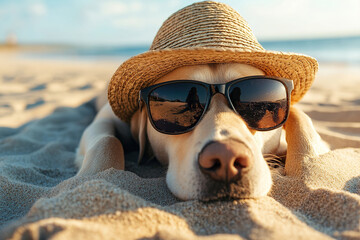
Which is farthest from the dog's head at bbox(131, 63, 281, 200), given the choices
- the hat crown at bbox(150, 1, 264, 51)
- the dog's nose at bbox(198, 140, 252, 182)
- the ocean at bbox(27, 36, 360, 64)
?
the ocean at bbox(27, 36, 360, 64)

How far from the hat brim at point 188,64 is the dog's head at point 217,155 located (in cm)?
10

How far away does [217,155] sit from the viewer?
1.25m

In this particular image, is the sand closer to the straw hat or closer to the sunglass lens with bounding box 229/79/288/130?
the sunglass lens with bounding box 229/79/288/130

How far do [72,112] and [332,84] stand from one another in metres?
5.20

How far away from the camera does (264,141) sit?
6.46 feet

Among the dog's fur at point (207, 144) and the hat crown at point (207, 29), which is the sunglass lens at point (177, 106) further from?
the hat crown at point (207, 29)

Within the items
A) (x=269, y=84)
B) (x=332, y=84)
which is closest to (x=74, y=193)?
(x=269, y=84)

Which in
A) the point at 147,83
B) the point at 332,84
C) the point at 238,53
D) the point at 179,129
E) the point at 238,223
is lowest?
the point at 332,84

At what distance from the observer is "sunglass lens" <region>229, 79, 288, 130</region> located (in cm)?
172

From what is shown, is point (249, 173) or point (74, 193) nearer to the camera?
point (74, 193)

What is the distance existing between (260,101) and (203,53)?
453mm

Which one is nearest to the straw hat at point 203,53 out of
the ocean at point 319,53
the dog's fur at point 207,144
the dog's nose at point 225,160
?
the dog's fur at point 207,144

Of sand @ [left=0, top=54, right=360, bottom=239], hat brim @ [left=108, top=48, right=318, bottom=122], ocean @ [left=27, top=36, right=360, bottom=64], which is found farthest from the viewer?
ocean @ [left=27, top=36, right=360, bottom=64]

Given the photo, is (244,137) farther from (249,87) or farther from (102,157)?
(102,157)
